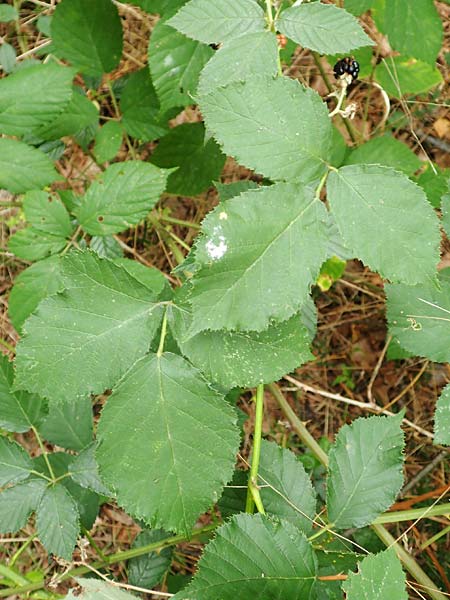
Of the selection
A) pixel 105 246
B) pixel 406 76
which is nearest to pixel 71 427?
pixel 105 246

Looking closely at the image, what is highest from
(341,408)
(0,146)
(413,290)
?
(0,146)

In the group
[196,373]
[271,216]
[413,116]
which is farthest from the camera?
[413,116]

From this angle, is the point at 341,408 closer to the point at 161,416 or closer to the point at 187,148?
the point at 187,148

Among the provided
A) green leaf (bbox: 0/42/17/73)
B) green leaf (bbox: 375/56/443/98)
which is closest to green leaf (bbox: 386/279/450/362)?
green leaf (bbox: 375/56/443/98)

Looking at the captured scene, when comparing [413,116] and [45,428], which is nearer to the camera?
[45,428]

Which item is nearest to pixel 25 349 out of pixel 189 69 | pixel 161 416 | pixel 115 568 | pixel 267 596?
pixel 161 416

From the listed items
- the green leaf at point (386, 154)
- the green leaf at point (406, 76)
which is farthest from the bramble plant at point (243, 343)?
the green leaf at point (406, 76)

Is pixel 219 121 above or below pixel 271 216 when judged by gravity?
above

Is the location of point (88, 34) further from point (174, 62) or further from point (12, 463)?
point (12, 463)
